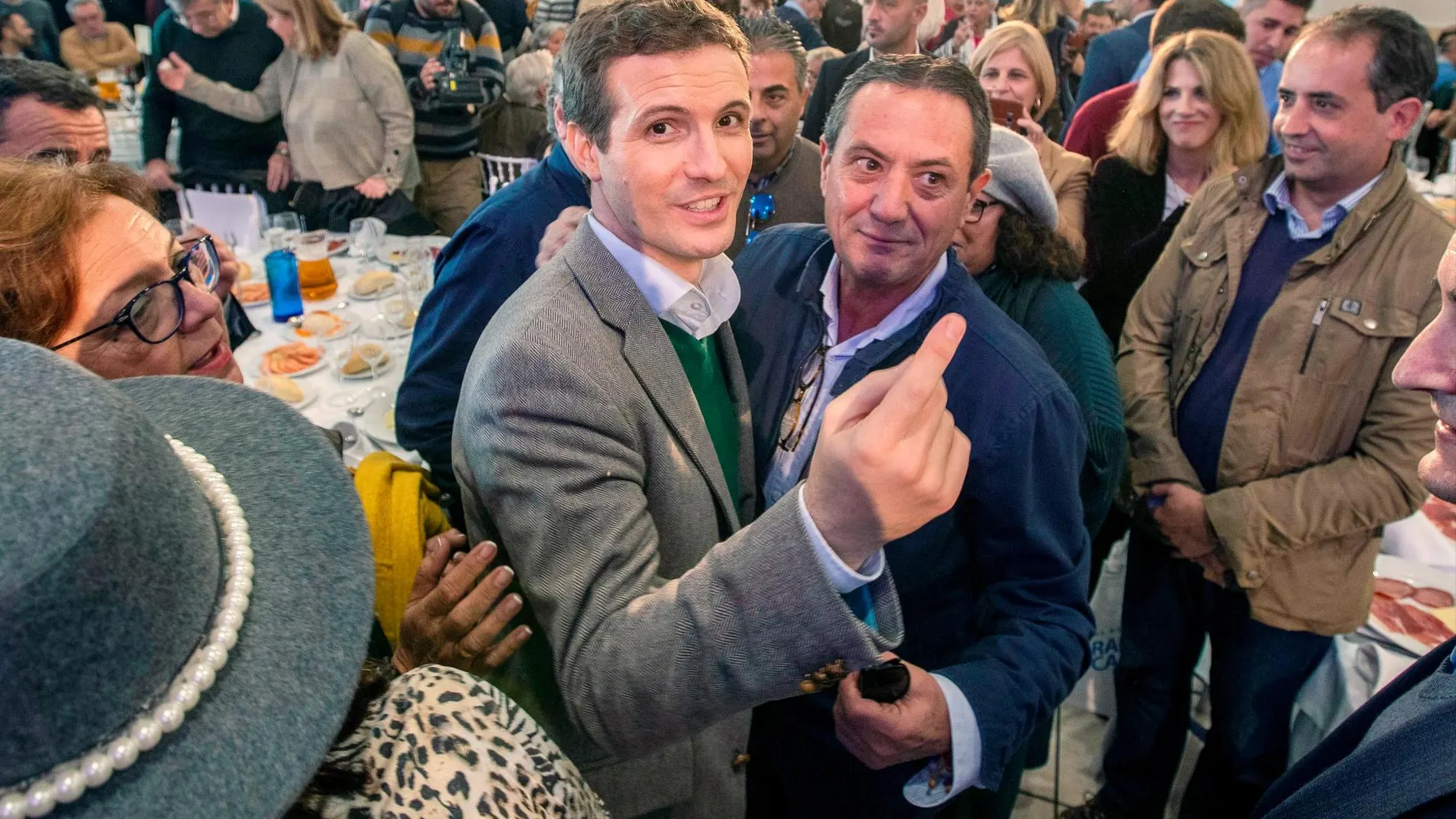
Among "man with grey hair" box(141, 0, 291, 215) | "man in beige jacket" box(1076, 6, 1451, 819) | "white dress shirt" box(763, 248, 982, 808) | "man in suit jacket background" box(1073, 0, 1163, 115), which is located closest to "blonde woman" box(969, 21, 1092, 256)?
"man in suit jacket background" box(1073, 0, 1163, 115)

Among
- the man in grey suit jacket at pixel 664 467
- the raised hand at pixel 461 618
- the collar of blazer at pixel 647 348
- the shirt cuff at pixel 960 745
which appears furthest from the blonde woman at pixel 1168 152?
the raised hand at pixel 461 618

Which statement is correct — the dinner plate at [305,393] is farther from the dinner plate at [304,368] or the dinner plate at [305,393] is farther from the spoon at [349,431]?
the spoon at [349,431]

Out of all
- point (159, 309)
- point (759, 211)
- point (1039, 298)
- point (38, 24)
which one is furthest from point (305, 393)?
point (38, 24)

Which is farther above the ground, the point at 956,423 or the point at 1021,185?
the point at 1021,185

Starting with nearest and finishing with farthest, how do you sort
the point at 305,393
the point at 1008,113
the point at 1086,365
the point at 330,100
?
the point at 1086,365, the point at 305,393, the point at 1008,113, the point at 330,100

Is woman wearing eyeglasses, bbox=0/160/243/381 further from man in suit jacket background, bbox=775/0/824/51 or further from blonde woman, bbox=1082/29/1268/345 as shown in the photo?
man in suit jacket background, bbox=775/0/824/51

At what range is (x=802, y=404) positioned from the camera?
5.48 ft

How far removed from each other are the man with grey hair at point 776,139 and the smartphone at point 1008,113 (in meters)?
0.75

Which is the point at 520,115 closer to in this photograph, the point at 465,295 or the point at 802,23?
the point at 802,23

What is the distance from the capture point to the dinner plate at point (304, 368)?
2.62 m

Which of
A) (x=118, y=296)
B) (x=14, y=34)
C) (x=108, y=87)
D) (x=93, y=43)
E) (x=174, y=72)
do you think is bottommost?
(x=108, y=87)

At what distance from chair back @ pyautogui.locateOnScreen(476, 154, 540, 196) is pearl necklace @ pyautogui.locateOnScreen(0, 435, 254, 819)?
14.2ft

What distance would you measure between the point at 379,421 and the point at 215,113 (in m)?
3.12

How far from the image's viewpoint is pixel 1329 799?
0.99 meters
